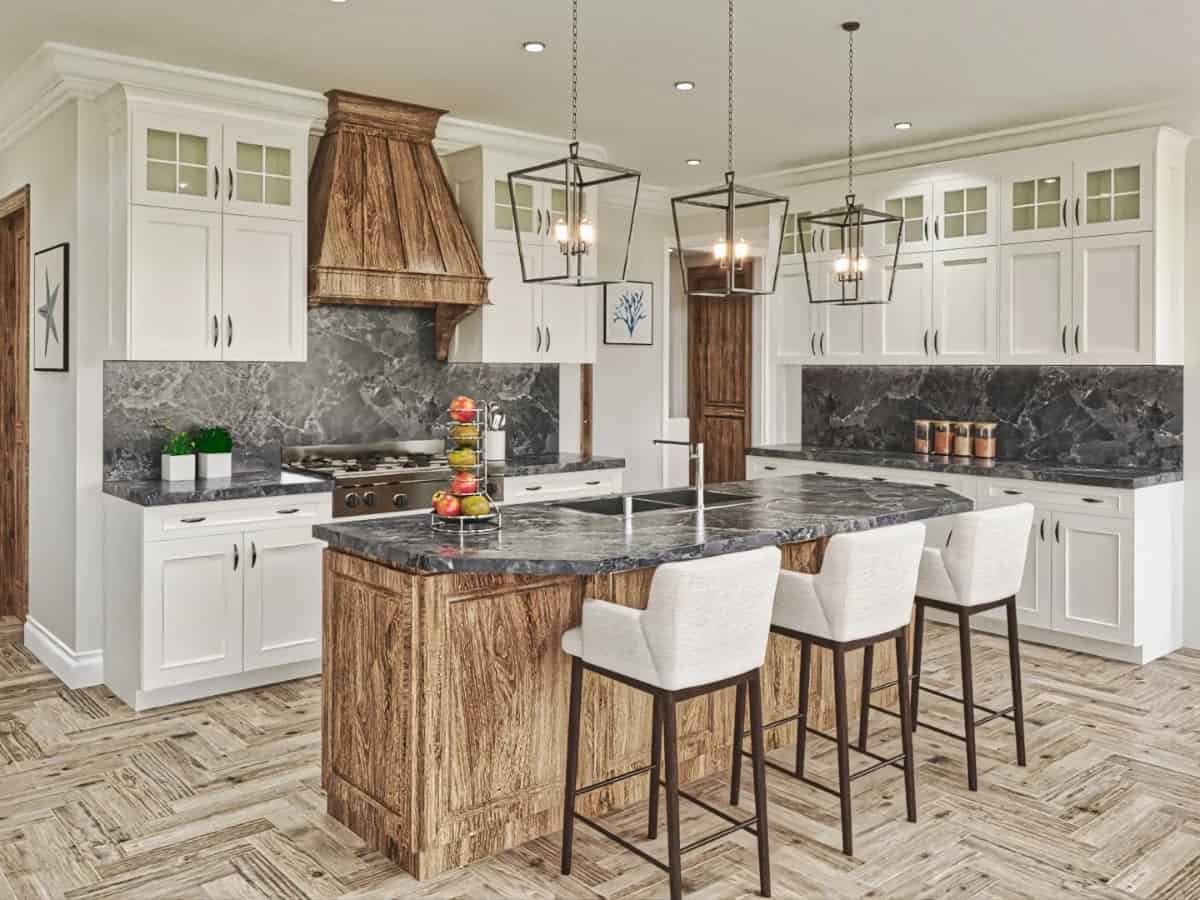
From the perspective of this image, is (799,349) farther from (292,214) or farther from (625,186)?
(292,214)

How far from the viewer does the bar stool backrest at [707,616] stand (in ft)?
8.80

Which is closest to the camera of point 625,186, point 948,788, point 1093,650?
point 948,788

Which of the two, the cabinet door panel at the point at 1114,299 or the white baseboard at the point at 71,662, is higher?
the cabinet door panel at the point at 1114,299

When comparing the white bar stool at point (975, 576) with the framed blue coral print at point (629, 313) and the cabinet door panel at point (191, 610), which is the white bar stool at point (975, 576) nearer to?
the cabinet door panel at point (191, 610)

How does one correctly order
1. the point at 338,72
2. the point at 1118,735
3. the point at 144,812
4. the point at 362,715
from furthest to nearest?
the point at 338,72 → the point at 1118,735 → the point at 144,812 → the point at 362,715

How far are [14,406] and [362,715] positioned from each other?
3890 mm

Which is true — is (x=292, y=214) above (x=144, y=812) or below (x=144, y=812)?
above

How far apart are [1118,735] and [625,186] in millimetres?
4674

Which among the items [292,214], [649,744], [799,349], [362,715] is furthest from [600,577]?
[799,349]

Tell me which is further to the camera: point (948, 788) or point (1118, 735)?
point (1118, 735)

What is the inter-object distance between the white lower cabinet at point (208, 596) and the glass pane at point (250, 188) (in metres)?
1.42

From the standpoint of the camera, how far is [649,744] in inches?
136

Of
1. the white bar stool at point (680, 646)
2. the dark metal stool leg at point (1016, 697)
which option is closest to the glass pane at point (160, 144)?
the white bar stool at point (680, 646)

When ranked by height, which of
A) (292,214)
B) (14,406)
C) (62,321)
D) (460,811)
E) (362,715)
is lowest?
(460,811)
